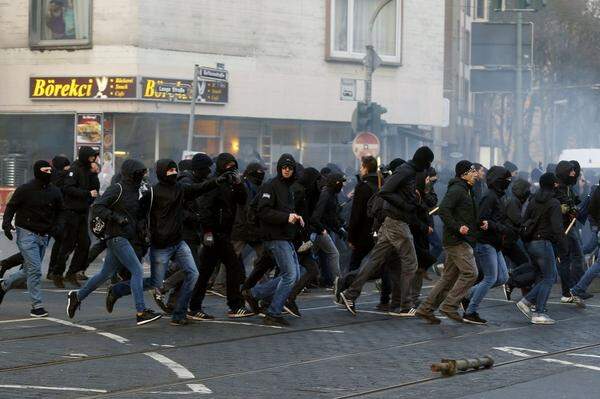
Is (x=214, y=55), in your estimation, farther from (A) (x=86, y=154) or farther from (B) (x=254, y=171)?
(B) (x=254, y=171)

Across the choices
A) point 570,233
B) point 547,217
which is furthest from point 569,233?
point 547,217

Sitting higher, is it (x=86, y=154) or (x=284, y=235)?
(x=86, y=154)

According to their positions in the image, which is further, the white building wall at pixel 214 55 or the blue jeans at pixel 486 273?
the white building wall at pixel 214 55

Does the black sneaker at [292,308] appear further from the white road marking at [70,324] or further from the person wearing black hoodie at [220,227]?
the white road marking at [70,324]

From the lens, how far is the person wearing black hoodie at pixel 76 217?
1878 cm

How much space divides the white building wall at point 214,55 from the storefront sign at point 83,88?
19 centimetres

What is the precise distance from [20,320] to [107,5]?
77.9 feet

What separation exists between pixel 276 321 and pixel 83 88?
24345mm

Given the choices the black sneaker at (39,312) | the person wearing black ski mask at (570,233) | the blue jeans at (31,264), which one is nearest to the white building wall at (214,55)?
the person wearing black ski mask at (570,233)

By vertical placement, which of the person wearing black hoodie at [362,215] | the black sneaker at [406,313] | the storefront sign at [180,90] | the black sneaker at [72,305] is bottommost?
the black sneaker at [406,313]

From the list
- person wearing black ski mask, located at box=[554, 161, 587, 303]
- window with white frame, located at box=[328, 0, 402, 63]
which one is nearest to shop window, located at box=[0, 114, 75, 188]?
window with white frame, located at box=[328, 0, 402, 63]

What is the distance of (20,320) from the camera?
14844 mm

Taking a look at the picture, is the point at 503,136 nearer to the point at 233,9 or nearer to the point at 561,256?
the point at 233,9

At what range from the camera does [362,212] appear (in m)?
16.8
